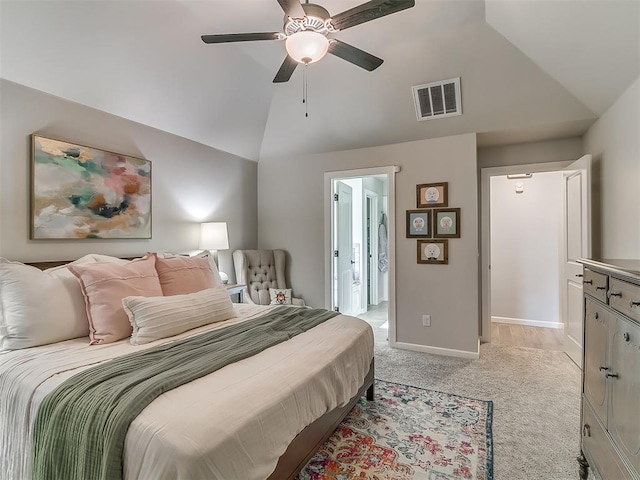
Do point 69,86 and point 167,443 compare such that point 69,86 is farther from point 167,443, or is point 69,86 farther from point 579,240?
point 579,240

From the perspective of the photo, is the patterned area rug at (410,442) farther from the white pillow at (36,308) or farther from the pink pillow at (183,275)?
the white pillow at (36,308)

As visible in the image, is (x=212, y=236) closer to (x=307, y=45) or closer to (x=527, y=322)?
(x=307, y=45)

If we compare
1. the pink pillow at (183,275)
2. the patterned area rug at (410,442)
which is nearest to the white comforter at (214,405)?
the patterned area rug at (410,442)

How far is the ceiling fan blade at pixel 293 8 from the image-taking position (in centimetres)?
165

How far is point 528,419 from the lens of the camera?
2389 millimetres

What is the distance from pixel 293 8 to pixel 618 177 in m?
2.93

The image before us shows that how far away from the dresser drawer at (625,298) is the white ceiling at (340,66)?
67.2 inches

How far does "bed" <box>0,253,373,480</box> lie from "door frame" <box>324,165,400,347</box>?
187 cm

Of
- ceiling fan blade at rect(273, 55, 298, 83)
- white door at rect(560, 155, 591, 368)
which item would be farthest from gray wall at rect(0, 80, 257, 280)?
white door at rect(560, 155, 591, 368)

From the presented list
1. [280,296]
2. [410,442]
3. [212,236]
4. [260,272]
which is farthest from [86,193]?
[410,442]

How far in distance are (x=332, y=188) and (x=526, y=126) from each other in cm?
223

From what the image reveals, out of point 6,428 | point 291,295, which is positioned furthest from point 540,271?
point 6,428

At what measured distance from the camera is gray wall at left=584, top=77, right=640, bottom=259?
245 centimetres

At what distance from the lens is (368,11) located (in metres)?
1.70
